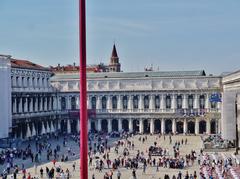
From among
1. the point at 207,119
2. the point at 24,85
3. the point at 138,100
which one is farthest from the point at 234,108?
the point at 24,85

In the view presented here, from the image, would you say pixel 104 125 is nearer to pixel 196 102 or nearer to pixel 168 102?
pixel 168 102

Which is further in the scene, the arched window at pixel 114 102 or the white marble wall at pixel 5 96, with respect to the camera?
the arched window at pixel 114 102

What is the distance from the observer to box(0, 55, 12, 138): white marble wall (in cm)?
5266

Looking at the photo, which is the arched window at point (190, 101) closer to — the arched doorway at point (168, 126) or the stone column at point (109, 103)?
the arched doorway at point (168, 126)

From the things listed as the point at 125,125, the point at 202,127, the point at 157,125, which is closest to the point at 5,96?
the point at 125,125

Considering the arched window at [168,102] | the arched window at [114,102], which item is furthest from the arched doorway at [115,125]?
the arched window at [168,102]

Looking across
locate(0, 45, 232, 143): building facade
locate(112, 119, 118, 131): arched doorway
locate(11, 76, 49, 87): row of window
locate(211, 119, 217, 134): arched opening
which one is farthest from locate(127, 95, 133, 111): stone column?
locate(11, 76, 49, 87): row of window

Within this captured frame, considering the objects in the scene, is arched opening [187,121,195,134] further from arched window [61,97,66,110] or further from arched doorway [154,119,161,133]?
arched window [61,97,66,110]

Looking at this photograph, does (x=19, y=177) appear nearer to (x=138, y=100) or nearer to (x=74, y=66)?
(x=138, y=100)

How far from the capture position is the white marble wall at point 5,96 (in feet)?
173

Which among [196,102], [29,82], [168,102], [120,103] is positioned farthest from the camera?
[120,103]

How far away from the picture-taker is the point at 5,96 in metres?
54.1

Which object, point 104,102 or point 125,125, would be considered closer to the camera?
point 125,125

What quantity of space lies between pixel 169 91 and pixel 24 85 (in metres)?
19.5
